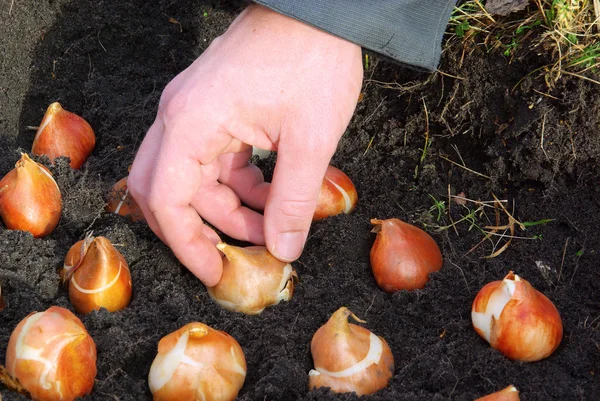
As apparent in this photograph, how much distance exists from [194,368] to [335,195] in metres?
0.71

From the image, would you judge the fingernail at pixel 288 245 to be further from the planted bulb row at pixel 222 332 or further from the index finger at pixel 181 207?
the index finger at pixel 181 207

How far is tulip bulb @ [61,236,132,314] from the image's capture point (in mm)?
1513

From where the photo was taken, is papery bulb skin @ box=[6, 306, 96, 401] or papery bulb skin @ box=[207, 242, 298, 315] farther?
papery bulb skin @ box=[207, 242, 298, 315]

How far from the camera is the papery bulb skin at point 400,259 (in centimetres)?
162

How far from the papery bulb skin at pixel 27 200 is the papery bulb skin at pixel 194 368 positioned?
59 centimetres

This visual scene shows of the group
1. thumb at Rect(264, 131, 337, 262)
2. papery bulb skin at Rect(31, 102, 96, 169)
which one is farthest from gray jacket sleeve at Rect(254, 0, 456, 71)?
papery bulb skin at Rect(31, 102, 96, 169)

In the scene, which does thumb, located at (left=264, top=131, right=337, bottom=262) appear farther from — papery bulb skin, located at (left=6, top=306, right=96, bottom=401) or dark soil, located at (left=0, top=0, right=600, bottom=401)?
papery bulb skin, located at (left=6, top=306, right=96, bottom=401)

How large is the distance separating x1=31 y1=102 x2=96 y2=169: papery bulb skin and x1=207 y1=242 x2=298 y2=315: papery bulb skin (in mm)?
710

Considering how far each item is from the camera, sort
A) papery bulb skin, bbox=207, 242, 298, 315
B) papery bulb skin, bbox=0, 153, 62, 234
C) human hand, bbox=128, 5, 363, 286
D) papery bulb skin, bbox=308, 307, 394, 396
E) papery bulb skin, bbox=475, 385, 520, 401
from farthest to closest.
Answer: papery bulb skin, bbox=0, 153, 62, 234
papery bulb skin, bbox=207, 242, 298, 315
human hand, bbox=128, 5, 363, 286
papery bulb skin, bbox=308, 307, 394, 396
papery bulb skin, bbox=475, 385, 520, 401

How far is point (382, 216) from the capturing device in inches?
74.9

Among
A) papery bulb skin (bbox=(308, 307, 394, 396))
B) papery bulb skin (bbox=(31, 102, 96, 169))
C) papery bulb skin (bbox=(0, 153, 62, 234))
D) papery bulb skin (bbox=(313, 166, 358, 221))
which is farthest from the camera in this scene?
papery bulb skin (bbox=(31, 102, 96, 169))

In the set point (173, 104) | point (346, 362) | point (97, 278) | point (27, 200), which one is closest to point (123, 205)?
point (27, 200)

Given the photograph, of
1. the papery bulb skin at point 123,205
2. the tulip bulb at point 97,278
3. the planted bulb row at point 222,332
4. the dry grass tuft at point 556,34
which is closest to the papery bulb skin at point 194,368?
the planted bulb row at point 222,332

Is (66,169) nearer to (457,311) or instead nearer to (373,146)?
(373,146)
